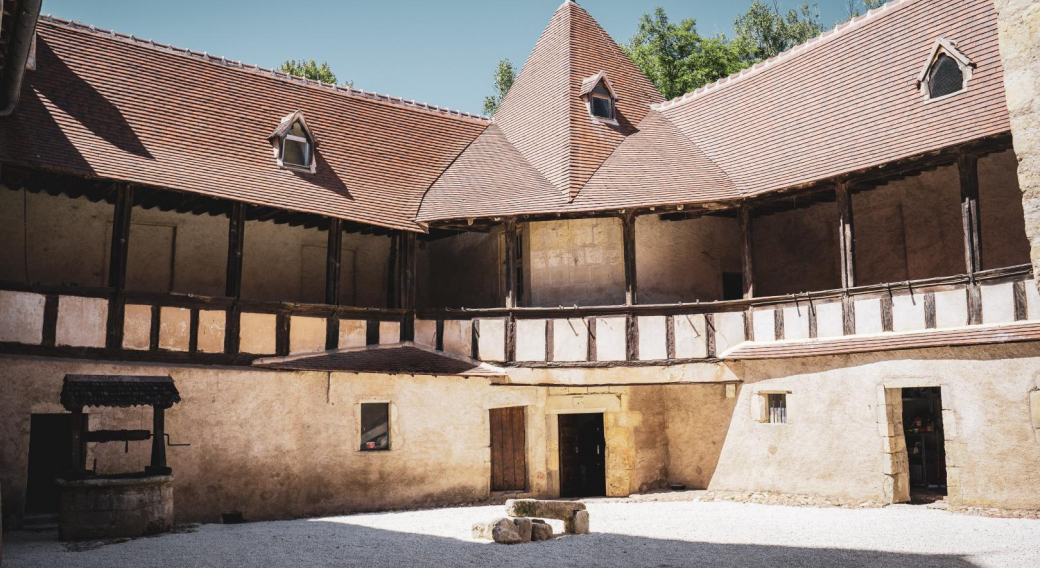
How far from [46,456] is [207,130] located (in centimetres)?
532

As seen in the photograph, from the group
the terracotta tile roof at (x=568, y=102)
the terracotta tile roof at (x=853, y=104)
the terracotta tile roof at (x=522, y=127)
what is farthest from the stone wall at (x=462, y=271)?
the terracotta tile roof at (x=853, y=104)

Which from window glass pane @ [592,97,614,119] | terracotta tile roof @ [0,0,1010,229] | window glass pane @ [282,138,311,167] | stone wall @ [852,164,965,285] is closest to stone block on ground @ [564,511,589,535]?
terracotta tile roof @ [0,0,1010,229]

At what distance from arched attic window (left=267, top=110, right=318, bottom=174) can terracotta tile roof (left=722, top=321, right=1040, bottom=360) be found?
730 cm

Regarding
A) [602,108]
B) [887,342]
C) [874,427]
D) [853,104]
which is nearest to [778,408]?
[874,427]

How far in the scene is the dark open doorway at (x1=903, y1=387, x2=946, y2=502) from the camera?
14516 millimetres

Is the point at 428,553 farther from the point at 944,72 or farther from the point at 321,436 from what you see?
the point at 944,72

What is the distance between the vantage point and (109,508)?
31.7ft

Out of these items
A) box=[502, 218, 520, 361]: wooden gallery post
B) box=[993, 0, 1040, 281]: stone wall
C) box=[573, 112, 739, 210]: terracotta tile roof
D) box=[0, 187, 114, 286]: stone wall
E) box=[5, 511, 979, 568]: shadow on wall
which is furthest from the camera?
box=[502, 218, 520, 361]: wooden gallery post

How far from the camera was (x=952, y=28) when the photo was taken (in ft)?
42.5

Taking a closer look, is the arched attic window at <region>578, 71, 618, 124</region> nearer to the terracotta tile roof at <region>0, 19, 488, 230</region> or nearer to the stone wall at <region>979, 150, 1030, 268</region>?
the terracotta tile roof at <region>0, 19, 488, 230</region>

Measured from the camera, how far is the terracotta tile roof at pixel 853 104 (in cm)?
1195

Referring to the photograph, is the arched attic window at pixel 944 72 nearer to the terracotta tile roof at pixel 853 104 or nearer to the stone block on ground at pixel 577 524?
the terracotta tile roof at pixel 853 104

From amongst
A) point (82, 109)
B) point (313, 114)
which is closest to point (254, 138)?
point (313, 114)

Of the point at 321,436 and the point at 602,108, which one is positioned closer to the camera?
the point at 321,436
